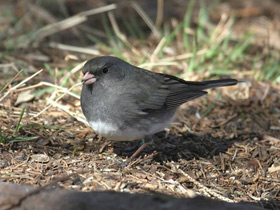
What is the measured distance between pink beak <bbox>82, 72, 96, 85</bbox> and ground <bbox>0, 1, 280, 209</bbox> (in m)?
0.46

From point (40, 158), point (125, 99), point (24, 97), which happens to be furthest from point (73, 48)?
point (40, 158)

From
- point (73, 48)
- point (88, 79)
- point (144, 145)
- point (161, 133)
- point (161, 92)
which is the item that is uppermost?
point (88, 79)

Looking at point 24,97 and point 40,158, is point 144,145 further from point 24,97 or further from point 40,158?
point 24,97

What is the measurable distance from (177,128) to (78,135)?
35.9 inches

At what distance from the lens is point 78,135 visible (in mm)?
3494

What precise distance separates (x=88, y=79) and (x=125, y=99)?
310 millimetres

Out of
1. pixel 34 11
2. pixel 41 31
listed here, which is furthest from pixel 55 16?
pixel 41 31

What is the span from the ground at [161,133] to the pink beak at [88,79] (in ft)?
1.53

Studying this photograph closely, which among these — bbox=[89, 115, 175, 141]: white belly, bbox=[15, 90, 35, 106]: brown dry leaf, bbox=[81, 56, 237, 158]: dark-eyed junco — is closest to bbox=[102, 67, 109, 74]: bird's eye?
bbox=[81, 56, 237, 158]: dark-eyed junco

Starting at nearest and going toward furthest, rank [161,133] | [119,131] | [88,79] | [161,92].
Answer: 1. [119,131]
2. [88,79]
3. [161,92]
4. [161,133]

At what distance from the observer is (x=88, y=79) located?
312 cm

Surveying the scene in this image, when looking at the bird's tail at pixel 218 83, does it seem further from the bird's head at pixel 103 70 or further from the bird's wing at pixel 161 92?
the bird's head at pixel 103 70

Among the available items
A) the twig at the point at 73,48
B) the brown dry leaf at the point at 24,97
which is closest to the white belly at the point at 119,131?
the brown dry leaf at the point at 24,97

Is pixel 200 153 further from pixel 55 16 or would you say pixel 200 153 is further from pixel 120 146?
pixel 55 16
